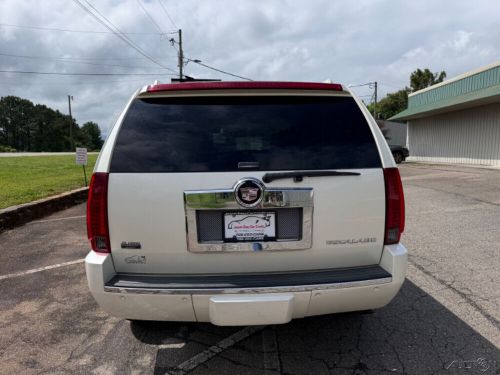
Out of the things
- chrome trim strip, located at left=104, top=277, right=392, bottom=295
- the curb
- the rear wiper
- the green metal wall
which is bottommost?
the curb

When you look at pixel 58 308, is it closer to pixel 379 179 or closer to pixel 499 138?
pixel 379 179

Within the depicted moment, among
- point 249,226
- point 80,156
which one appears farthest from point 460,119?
point 249,226

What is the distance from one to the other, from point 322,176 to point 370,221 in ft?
1.42

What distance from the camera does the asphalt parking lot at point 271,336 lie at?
2.77 meters

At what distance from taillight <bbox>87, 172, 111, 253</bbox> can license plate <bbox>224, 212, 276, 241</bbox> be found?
0.74m

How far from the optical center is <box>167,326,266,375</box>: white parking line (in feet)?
9.04

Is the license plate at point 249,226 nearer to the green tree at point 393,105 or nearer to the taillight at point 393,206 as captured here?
the taillight at point 393,206

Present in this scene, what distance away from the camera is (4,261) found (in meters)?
5.25

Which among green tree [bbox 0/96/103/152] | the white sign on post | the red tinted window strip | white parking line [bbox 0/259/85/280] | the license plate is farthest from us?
green tree [bbox 0/96/103/152]

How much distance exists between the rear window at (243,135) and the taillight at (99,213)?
12 centimetres

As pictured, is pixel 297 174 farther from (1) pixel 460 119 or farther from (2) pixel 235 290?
(1) pixel 460 119

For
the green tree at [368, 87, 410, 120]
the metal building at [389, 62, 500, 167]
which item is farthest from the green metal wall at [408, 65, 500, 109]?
the green tree at [368, 87, 410, 120]

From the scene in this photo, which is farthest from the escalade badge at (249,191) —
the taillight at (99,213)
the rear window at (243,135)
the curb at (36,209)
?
the curb at (36,209)

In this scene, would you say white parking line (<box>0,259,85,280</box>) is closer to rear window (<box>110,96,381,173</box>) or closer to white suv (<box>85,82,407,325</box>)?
white suv (<box>85,82,407,325</box>)
